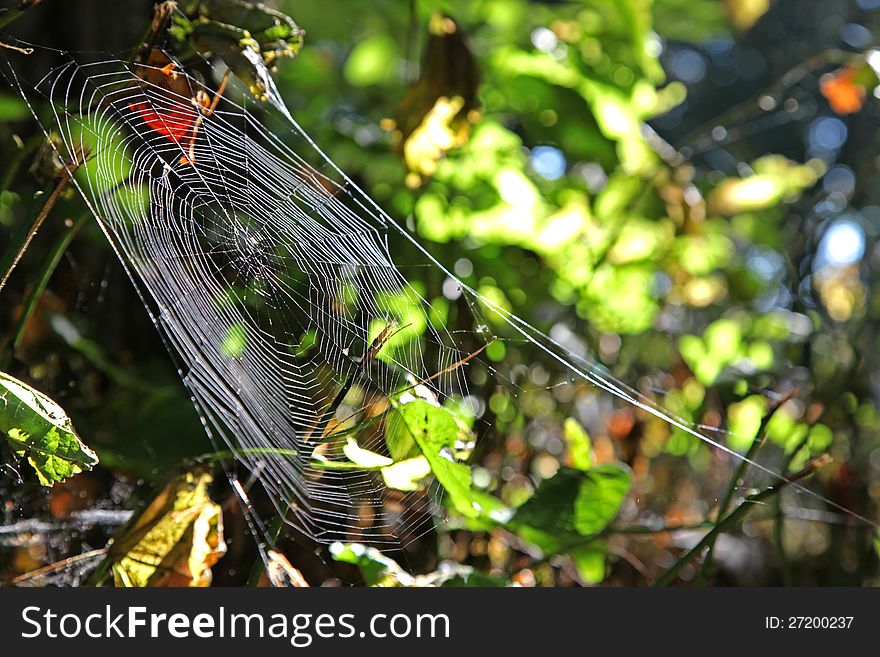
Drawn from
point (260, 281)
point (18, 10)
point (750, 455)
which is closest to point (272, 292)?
point (260, 281)

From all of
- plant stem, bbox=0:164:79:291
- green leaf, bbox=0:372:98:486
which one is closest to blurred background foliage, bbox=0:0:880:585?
plant stem, bbox=0:164:79:291

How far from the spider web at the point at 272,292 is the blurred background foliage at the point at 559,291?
8cm

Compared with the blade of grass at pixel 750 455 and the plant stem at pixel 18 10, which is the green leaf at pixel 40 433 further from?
the blade of grass at pixel 750 455

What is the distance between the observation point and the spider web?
2.68ft

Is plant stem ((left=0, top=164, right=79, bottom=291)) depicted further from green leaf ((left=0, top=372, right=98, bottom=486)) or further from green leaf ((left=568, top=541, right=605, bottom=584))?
green leaf ((left=568, top=541, right=605, bottom=584))

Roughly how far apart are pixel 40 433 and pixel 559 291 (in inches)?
39.0

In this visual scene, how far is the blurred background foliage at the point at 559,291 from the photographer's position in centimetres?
106

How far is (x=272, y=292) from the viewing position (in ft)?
3.63

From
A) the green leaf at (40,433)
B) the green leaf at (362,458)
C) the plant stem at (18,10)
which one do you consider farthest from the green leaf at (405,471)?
the plant stem at (18,10)

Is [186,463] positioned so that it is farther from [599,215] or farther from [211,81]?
[599,215]

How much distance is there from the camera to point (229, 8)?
77 cm

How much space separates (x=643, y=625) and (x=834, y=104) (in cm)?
119

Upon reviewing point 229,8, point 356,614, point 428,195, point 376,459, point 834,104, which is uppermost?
point 834,104

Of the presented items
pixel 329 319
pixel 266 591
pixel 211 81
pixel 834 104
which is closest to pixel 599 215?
pixel 834 104
